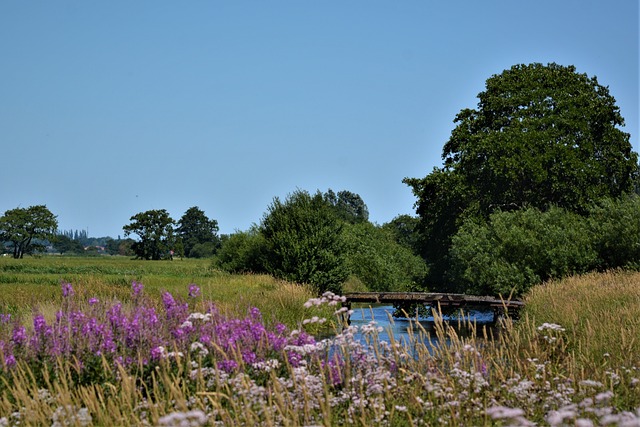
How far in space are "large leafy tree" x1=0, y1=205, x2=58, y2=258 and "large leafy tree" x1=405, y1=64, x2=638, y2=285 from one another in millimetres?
74976

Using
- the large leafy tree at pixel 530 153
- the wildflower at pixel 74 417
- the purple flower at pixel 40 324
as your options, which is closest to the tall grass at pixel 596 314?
the wildflower at pixel 74 417

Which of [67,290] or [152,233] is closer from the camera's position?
[67,290]

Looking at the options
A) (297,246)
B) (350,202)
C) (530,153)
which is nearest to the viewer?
(297,246)

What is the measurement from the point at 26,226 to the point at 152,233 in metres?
17.6

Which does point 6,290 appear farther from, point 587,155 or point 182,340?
point 587,155

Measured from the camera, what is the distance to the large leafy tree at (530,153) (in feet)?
137

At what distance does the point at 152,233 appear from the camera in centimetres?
11075

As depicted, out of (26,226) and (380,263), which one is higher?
(26,226)

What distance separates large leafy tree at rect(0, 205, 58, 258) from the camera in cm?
10362

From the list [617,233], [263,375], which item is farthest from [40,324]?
[617,233]

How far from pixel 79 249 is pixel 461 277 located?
163 metres

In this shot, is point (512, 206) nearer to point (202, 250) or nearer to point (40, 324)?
point (40, 324)

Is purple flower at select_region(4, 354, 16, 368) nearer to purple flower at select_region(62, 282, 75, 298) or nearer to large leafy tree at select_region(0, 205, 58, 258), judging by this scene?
purple flower at select_region(62, 282, 75, 298)

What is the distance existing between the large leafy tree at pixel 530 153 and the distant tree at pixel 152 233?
69.9m
